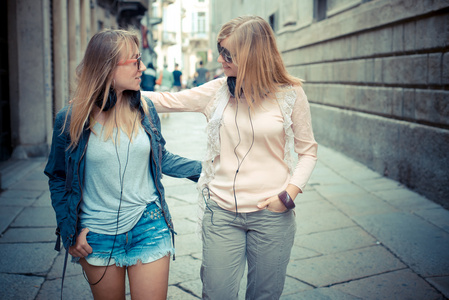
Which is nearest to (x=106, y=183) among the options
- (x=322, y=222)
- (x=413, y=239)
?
(x=413, y=239)

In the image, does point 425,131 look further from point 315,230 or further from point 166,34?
point 166,34

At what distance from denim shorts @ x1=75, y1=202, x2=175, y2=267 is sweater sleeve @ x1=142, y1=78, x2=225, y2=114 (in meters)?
0.59

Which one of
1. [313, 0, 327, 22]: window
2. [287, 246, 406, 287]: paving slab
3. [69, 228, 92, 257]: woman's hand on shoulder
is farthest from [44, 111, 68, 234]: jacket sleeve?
[313, 0, 327, 22]: window

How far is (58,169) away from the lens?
232 centimetres

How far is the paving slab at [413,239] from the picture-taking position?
13.5 feet

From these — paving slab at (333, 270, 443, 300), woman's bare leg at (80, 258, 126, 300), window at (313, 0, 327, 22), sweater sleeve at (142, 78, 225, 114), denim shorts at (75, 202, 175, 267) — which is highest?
window at (313, 0, 327, 22)

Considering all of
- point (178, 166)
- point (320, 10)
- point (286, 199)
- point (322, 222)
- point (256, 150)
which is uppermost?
point (320, 10)

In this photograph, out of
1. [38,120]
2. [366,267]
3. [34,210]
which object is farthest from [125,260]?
[38,120]

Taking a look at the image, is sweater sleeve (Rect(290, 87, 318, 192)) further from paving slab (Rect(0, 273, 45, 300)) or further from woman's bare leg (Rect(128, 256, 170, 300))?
paving slab (Rect(0, 273, 45, 300))

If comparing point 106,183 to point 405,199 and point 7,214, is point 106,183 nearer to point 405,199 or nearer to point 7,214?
point 7,214

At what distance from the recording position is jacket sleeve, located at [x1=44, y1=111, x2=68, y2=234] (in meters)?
2.29

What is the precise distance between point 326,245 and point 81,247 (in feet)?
9.57

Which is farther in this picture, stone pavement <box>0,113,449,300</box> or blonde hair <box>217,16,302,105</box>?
stone pavement <box>0,113,449,300</box>

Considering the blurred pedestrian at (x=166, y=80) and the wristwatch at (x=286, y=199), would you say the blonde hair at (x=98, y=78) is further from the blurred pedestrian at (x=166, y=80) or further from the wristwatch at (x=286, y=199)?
the blurred pedestrian at (x=166, y=80)
